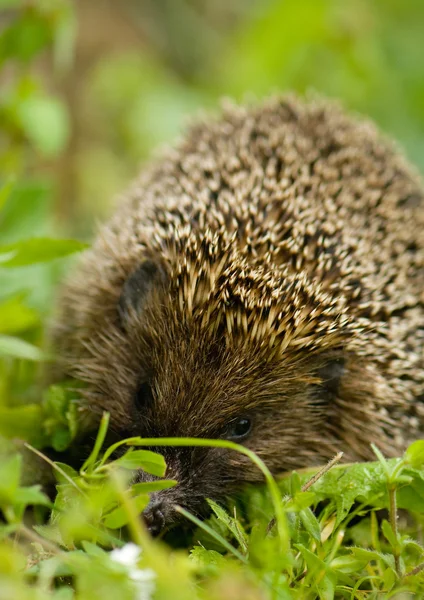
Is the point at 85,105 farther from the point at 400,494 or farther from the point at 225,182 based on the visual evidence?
the point at 400,494

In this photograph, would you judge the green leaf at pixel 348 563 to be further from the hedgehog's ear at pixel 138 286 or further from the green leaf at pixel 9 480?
the hedgehog's ear at pixel 138 286

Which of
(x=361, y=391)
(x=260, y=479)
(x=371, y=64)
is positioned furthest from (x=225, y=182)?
(x=371, y=64)

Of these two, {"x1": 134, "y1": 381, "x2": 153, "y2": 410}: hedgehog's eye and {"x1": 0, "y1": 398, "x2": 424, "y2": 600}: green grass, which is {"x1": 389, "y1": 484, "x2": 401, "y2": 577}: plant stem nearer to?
{"x1": 0, "y1": 398, "x2": 424, "y2": 600}: green grass

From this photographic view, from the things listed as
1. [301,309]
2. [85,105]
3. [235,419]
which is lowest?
[235,419]

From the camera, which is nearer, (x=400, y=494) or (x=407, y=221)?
(x=400, y=494)

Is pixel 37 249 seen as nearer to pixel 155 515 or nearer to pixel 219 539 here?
pixel 155 515

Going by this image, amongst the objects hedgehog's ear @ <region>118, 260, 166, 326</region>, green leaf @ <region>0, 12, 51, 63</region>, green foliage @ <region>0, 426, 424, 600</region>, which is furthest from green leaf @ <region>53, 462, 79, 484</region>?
green leaf @ <region>0, 12, 51, 63</region>
